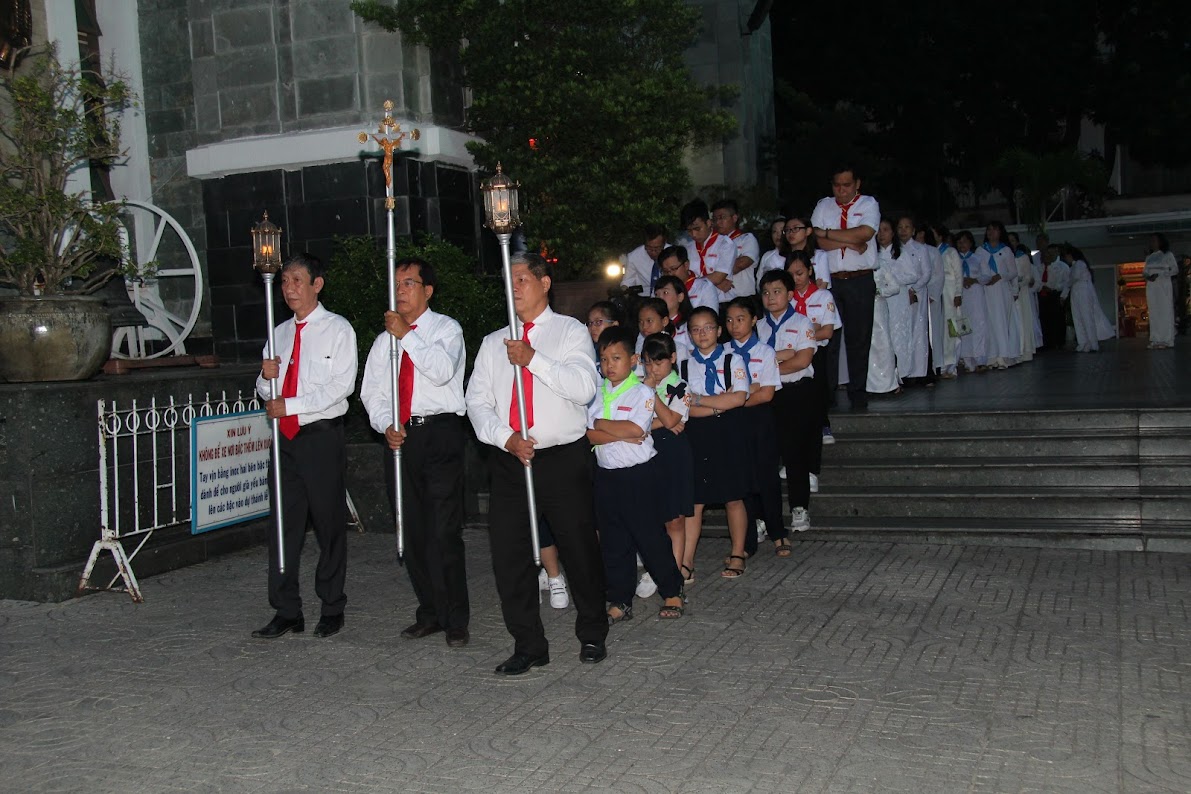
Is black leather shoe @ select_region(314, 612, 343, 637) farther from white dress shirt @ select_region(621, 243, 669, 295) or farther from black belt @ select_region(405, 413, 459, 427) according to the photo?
white dress shirt @ select_region(621, 243, 669, 295)

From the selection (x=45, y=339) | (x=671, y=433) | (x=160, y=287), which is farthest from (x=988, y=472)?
(x=160, y=287)

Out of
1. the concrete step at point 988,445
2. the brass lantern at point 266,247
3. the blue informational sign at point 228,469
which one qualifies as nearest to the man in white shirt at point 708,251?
the concrete step at point 988,445

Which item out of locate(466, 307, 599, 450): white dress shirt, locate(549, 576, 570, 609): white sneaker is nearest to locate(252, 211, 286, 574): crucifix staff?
locate(466, 307, 599, 450): white dress shirt

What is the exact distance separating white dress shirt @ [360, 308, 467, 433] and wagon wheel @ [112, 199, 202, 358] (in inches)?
225

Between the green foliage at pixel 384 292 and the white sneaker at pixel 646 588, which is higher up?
the green foliage at pixel 384 292

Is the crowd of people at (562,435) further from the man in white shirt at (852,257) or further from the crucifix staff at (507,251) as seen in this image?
the man in white shirt at (852,257)

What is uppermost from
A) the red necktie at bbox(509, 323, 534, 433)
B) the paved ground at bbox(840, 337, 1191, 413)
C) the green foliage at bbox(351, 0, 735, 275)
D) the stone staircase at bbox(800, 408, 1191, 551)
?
the green foliage at bbox(351, 0, 735, 275)

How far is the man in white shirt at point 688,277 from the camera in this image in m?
9.63

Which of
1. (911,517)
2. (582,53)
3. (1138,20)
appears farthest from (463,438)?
(1138,20)

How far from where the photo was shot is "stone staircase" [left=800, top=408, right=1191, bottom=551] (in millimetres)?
8352

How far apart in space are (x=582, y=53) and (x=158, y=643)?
6.64 meters

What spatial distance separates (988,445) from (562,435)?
15.4ft

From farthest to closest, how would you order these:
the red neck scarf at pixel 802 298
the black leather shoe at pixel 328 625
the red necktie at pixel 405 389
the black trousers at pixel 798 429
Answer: the red neck scarf at pixel 802 298
the black trousers at pixel 798 429
the black leather shoe at pixel 328 625
the red necktie at pixel 405 389

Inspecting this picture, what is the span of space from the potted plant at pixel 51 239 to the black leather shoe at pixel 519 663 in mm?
3975
